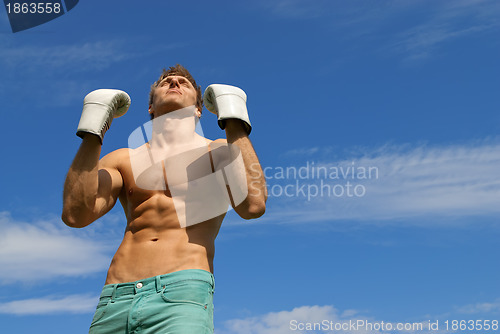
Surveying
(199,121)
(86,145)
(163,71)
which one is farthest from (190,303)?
(163,71)

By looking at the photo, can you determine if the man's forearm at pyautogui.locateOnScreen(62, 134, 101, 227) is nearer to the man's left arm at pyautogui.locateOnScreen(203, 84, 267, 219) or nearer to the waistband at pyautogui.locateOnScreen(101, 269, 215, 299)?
the waistband at pyautogui.locateOnScreen(101, 269, 215, 299)

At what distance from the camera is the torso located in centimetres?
437

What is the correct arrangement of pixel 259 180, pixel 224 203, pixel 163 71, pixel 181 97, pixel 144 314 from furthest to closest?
pixel 163 71
pixel 181 97
pixel 224 203
pixel 259 180
pixel 144 314

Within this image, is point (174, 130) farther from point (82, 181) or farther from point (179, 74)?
point (82, 181)

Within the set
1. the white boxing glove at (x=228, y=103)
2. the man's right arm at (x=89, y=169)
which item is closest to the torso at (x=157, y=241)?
the man's right arm at (x=89, y=169)

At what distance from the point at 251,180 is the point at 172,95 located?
1259 mm

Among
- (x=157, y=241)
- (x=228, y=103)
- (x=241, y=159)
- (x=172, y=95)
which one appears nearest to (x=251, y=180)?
(x=241, y=159)

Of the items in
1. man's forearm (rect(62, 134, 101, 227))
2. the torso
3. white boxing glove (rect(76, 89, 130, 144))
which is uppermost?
white boxing glove (rect(76, 89, 130, 144))

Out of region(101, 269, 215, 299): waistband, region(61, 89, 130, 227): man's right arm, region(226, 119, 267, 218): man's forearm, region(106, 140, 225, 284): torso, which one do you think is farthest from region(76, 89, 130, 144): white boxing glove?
region(101, 269, 215, 299): waistband

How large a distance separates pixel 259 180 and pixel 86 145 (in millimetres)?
1424

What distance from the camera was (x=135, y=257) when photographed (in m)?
4.45

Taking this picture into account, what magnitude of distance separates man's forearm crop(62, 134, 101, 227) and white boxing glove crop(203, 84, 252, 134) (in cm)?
102

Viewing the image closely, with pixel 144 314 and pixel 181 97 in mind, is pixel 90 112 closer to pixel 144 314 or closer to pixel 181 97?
pixel 181 97

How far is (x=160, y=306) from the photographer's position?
4152 mm
